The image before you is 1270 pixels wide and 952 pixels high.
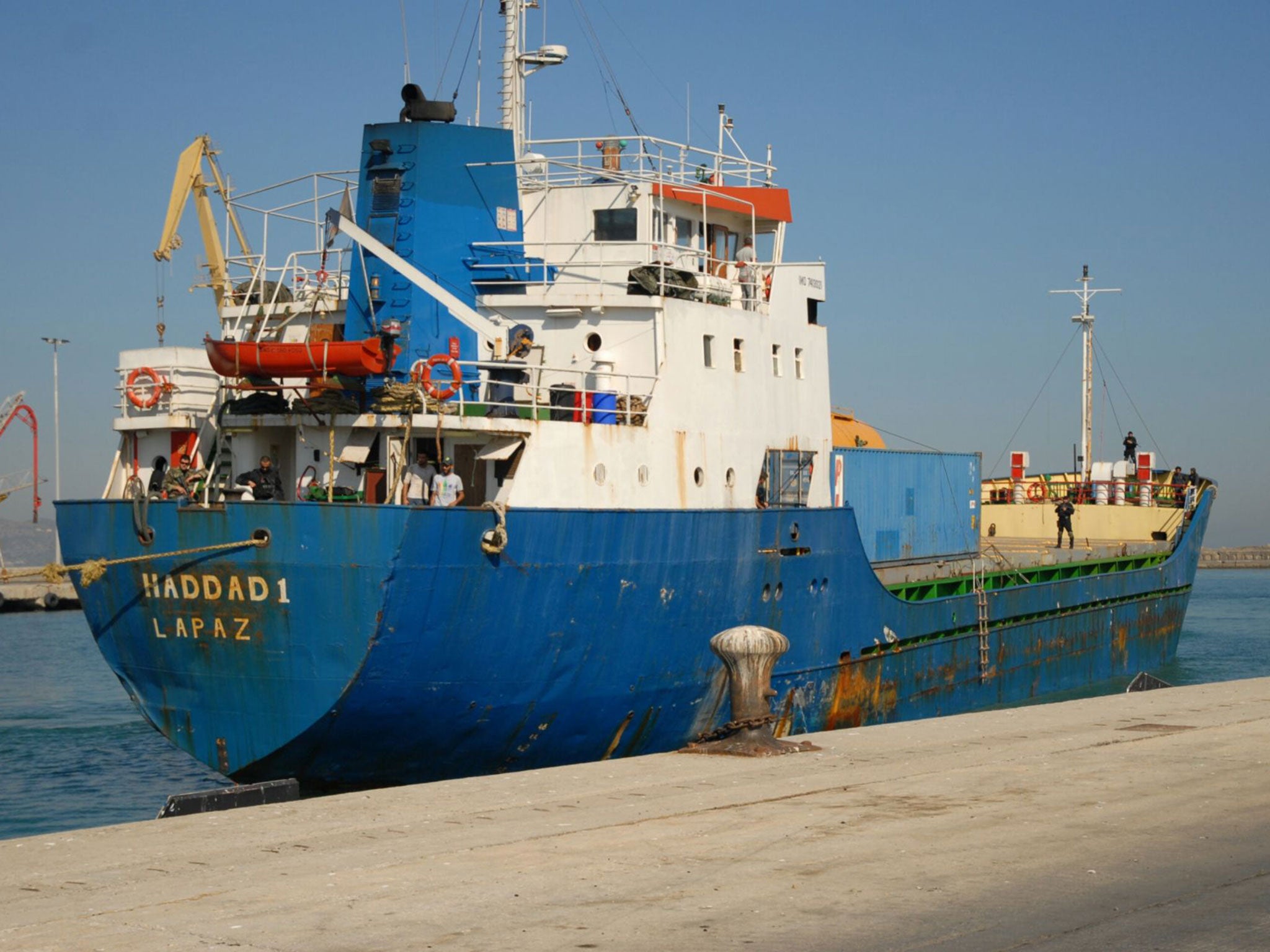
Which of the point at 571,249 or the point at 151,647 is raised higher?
the point at 571,249

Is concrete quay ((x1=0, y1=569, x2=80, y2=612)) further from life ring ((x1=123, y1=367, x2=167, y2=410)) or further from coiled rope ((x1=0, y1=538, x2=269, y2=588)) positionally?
coiled rope ((x1=0, y1=538, x2=269, y2=588))

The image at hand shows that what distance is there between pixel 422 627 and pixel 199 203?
13706 millimetres

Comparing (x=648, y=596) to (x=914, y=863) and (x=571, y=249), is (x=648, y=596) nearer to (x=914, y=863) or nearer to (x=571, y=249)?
(x=571, y=249)

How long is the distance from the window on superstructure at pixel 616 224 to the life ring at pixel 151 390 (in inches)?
244

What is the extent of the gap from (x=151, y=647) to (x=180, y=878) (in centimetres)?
730

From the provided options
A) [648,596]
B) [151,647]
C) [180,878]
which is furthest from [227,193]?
[180,878]

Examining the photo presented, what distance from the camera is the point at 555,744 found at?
16.3 m

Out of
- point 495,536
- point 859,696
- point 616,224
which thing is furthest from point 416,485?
point 859,696

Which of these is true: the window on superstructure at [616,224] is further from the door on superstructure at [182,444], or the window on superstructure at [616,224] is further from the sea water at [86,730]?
the sea water at [86,730]

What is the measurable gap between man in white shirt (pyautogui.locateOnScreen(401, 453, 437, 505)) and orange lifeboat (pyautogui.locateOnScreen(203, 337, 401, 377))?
1085 millimetres

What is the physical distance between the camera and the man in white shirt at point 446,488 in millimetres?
15258

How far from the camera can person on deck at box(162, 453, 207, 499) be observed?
15.2 meters

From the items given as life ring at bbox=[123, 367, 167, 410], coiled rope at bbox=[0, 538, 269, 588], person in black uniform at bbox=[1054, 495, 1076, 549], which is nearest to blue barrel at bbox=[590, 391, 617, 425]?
coiled rope at bbox=[0, 538, 269, 588]

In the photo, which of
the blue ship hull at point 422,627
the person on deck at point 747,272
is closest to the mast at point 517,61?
the person on deck at point 747,272
